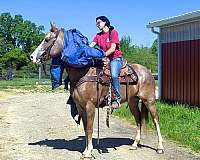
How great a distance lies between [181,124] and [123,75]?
3758 mm

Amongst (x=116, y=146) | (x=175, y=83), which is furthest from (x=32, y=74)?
(x=116, y=146)

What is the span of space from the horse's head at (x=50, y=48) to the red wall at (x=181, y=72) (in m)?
8.78

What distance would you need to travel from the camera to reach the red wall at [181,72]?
52.9 ft

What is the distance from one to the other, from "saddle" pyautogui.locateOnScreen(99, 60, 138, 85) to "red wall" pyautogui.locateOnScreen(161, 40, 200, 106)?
740 cm

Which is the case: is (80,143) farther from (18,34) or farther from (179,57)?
(18,34)

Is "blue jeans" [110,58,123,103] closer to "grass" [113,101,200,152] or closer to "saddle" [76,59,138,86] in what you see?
"saddle" [76,59,138,86]

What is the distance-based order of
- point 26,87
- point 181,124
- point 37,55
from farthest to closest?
point 26,87, point 181,124, point 37,55

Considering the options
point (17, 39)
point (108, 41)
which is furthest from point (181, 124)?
point (17, 39)

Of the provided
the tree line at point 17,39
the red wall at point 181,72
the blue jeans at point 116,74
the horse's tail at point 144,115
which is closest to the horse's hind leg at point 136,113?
the horse's tail at point 144,115

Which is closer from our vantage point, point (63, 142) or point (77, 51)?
point (77, 51)

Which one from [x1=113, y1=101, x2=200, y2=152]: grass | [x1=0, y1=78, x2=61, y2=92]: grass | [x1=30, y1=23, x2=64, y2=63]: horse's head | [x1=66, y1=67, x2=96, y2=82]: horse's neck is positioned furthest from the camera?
[x1=0, y1=78, x2=61, y2=92]: grass

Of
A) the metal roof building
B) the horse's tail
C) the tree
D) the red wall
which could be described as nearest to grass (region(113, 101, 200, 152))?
the horse's tail

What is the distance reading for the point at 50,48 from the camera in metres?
8.16

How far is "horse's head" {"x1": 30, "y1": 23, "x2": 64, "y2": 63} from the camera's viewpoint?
814 centimetres
